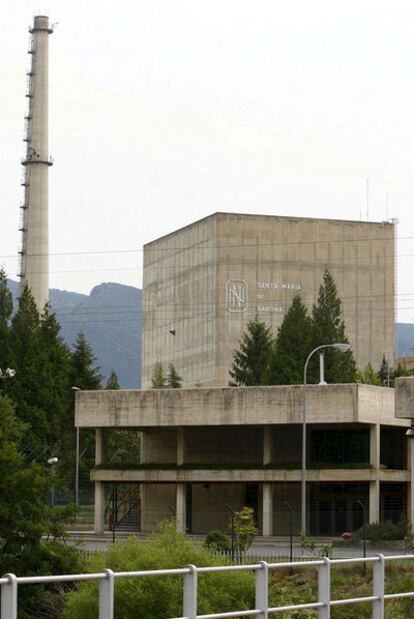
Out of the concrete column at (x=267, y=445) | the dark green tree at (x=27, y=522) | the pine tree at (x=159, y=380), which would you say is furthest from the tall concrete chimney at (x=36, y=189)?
the dark green tree at (x=27, y=522)

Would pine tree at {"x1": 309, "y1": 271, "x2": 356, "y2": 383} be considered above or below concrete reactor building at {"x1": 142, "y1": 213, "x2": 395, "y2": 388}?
below

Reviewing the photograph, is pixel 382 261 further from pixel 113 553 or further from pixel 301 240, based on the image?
pixel 113 553

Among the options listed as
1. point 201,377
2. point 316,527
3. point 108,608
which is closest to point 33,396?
point 316,527

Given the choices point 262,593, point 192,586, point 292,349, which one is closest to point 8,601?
point 192,586

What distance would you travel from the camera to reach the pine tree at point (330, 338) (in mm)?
99750

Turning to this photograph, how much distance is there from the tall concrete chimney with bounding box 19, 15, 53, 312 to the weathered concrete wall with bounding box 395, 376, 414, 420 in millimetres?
72325

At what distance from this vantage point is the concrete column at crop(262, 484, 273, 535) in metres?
78.9

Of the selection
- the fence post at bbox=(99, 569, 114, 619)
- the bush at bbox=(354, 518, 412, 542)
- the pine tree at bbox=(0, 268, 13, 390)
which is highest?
the pine tree at bbox=(0, 268, 13, 390)

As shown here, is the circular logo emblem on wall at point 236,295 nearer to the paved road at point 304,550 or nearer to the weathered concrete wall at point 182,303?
the weathered concrete wall at point 182,303

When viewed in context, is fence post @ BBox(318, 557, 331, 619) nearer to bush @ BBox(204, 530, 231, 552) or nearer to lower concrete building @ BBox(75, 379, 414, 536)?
Answer: bush @ BBox(204, 530, 231, 552)

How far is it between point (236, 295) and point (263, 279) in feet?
11.2

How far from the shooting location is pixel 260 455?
8556 cm

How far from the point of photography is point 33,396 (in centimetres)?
10019

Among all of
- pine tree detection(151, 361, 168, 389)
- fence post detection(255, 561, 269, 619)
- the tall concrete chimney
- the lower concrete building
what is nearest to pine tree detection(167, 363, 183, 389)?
pine tree detection(151, 361, 168, 389)
